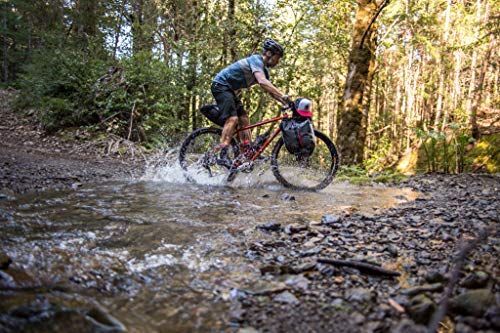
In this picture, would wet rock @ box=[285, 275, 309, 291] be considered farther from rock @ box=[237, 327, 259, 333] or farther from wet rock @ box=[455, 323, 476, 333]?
wet rock @ box=[455, 323, 476, 333]

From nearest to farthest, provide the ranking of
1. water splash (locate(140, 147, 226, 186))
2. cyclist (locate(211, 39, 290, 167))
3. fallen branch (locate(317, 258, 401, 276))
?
fallen branch (locate(317, 258, 401, 276)), cyclist (locate(211, 39, 290, 167)), water splash (locate(140, 147, 226, 186))

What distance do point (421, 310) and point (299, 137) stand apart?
12.8ft

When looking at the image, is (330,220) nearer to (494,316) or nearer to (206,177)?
(494,316)

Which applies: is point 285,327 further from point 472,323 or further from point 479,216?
point 479,216

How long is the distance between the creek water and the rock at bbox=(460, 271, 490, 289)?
1.09 metres

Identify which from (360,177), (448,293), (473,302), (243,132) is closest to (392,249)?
(473,302)

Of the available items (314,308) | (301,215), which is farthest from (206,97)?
(314,308)

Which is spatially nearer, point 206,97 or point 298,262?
point 298,262

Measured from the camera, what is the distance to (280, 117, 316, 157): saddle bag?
17.8 ft

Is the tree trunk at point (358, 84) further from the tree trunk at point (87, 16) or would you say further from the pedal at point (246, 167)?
the tree trunk at point (87, 16)

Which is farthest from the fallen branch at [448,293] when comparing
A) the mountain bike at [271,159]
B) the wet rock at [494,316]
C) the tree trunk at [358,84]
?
the tree trunk at [358,84]

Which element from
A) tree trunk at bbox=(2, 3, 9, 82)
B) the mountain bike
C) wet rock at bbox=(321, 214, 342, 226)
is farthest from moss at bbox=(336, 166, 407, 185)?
tree trunk at bbox=(2, 3, 9, 82)

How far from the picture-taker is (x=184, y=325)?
1635mm

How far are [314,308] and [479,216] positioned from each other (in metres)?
2.39
